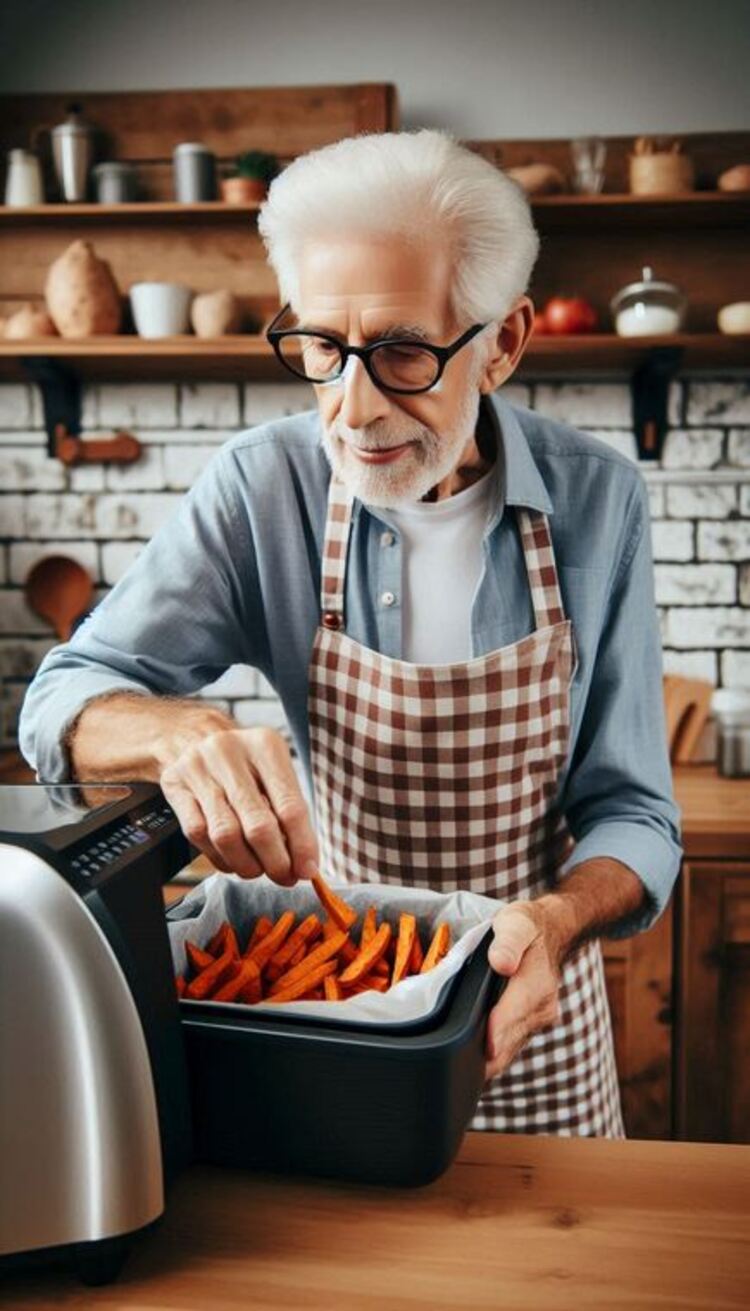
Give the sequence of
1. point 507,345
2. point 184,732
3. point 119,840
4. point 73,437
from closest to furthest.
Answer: point 119,840
point 184,732
point 507,345
point 73,437

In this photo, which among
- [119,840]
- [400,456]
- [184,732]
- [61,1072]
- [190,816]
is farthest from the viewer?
[400,456]

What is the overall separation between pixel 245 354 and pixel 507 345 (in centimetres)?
129

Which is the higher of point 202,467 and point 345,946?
point 202,467

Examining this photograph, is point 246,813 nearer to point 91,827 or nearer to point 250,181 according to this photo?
point 91,827

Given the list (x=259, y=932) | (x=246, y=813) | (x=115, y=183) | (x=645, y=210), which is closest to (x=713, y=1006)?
(x=259, y=932)

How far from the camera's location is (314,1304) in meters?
0.73

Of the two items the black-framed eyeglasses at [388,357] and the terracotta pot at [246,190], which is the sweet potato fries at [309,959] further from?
the terracotta pot at [246,190]

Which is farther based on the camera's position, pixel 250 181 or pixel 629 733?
pixel 250 181

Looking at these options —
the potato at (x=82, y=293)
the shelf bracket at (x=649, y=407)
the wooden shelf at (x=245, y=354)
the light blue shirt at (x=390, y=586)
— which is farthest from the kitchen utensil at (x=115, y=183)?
the light blue shirt at (x=390, y=586)

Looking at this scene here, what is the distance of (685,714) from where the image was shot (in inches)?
110

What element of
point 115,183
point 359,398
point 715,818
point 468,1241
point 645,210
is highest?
point 115,183

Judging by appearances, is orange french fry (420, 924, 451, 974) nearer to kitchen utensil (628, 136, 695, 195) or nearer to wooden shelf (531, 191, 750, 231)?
wooden shelf (531, 191, 750, 231)

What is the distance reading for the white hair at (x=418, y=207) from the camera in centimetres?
124

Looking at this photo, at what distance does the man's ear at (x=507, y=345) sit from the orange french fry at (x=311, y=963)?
76cm
